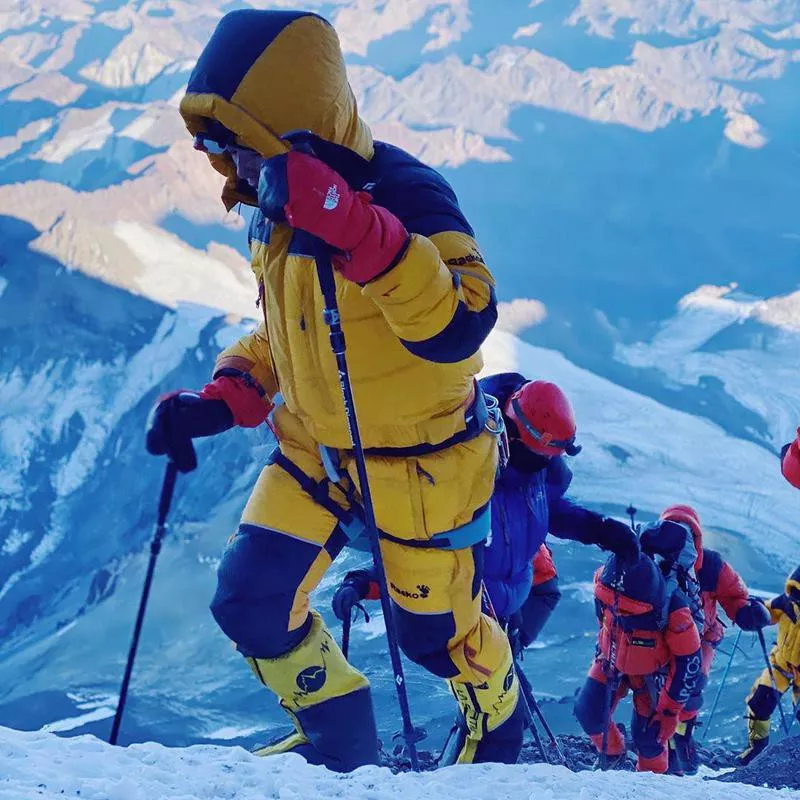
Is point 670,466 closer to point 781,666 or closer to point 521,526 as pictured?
point 781,666

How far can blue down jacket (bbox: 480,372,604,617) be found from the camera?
14.1ft

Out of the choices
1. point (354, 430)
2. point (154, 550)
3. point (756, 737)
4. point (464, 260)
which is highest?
point (464, 260)

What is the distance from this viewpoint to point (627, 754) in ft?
22.5

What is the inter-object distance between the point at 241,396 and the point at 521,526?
1.65 meters

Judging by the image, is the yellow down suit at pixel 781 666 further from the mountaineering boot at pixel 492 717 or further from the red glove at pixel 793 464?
the mountaineering boot at pixel 492 717

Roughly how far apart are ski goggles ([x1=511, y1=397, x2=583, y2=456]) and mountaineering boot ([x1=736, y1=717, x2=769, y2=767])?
407cm

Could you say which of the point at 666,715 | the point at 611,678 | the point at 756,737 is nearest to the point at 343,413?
the point at 611,678

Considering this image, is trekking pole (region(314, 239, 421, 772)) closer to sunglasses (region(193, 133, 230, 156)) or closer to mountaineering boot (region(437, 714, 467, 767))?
sunglasses (region(193, 133, 230, 156))

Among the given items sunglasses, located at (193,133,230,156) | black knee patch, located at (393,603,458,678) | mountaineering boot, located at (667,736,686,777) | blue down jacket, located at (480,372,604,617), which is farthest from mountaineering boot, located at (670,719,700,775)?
sunglasses, located at (193,133,230,156)

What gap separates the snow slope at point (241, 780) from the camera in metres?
2.28

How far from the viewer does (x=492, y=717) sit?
140 inches

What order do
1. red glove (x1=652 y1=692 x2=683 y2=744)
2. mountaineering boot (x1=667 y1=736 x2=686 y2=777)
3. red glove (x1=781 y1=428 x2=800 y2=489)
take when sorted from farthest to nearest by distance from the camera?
1. mountaineering boot (x1=667 y1=736 x2=686 y2=777)
2. red glove (x1=652 y1=692 x2=683 y2=744)
3. red glove (x1=781 y1=428 x2=800 y2=489)

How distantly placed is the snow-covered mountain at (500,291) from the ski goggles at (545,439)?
1473 mm

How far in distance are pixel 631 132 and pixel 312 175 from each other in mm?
98851
